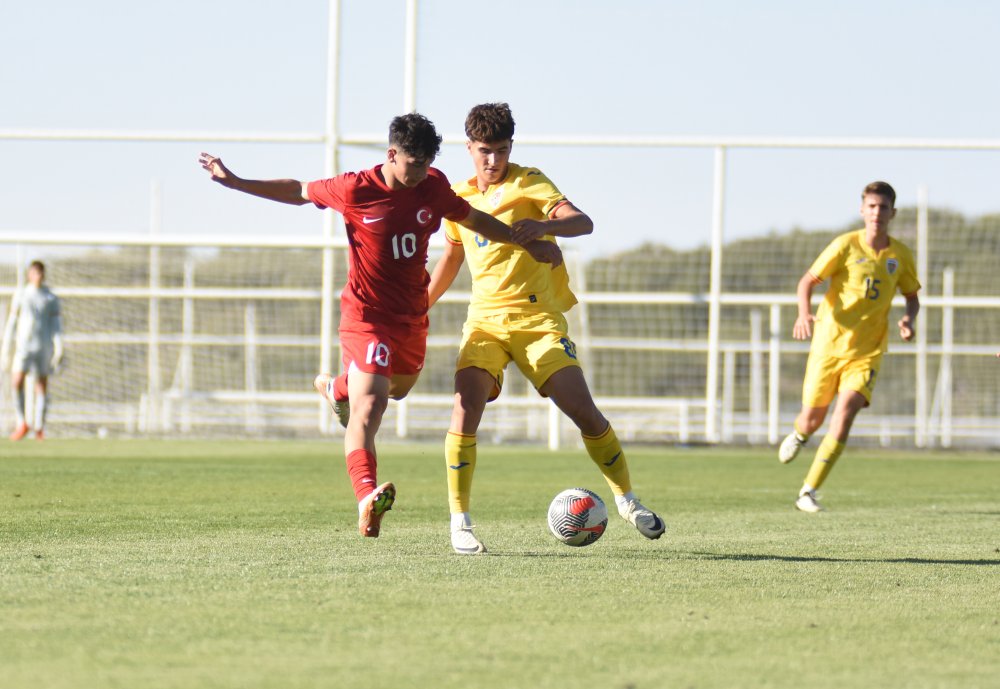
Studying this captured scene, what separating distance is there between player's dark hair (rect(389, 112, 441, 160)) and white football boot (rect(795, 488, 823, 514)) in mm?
4173

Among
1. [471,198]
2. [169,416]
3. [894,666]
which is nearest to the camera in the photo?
[894,666]

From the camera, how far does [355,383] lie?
6281mm

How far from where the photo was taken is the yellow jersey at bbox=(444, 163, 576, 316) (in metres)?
6.80

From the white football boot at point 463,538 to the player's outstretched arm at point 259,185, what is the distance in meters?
1.58

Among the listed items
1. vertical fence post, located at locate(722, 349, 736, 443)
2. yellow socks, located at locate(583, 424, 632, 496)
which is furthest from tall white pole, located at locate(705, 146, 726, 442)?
yellow socks, located at locate(583, 424, 632, 496)

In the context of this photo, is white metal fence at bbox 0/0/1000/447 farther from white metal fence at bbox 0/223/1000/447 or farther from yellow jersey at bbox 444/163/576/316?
yellow jersey at bbox 444/163/576/316

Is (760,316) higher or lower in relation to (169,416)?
higher

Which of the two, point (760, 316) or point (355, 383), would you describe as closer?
point (355, 383)

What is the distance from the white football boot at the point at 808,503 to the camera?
9.12 meters

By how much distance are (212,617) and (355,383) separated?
6.87 ft

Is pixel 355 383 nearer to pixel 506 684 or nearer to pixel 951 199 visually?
pixel 506 684


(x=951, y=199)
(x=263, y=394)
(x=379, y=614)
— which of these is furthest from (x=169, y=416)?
(x=379, y=614)

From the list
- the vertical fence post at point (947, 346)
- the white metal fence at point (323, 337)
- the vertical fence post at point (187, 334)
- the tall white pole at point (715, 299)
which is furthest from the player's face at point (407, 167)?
the vertical fence post at point (947, 346)

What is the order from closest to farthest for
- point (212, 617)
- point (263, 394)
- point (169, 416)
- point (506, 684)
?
point (506, 684) → point (212, 617) → point (169, 416) → point (263, 394)
